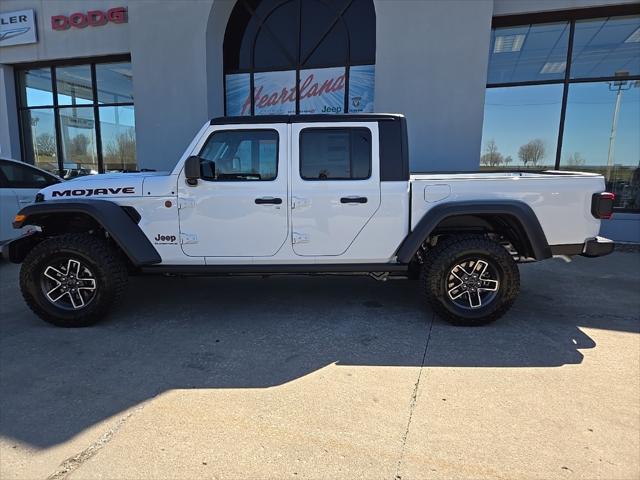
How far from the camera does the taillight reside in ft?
12.2

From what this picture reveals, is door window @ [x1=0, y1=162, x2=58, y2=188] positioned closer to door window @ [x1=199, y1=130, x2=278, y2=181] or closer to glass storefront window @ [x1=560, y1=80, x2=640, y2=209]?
door window @ [x1=199, y1=130, x2=278, y2=181]

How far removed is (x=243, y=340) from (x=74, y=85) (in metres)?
10.4

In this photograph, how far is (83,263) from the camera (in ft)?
12.7

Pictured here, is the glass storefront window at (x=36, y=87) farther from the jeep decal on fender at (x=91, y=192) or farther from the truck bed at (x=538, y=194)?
the truck bed at (x=538, y=194)

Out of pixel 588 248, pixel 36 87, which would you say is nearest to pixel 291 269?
pixel 588 248

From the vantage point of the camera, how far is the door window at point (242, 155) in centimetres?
390

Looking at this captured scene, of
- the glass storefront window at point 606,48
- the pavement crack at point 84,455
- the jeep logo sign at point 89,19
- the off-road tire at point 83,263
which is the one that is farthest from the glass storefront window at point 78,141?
the glass storefront window at point 606,48

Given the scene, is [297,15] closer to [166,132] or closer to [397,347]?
[166,132]

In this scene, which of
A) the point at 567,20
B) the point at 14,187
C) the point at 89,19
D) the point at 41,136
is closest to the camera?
the point at 14,187

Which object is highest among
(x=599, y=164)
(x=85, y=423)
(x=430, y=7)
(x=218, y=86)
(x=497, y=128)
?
(x=430, y=7)

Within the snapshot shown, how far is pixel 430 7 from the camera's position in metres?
7.43

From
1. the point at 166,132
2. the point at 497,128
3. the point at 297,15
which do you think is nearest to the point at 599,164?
the point at 497,128

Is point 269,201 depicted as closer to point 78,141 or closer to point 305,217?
point 305,217

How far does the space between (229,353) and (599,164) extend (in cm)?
844
